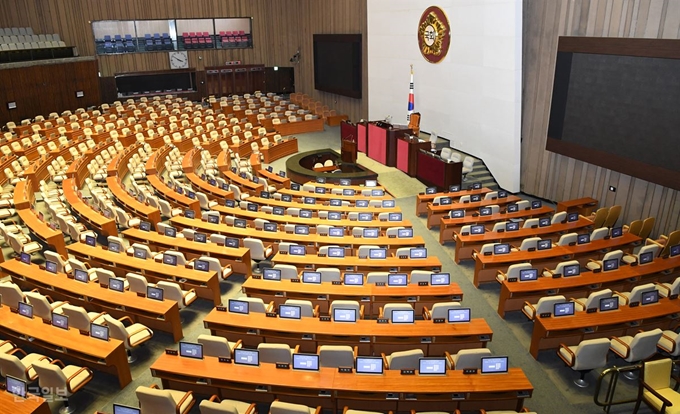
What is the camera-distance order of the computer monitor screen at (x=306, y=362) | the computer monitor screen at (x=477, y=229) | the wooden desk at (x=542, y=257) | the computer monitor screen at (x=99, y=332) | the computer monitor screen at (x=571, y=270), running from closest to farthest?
the computer monitor screen at (x=306, y=362) → the computer monitor screen at (x=99, y=332) → the computer monitor screen at (x=571, y=270) → the wooden desk at (x=542, y=257) → the computer monitor screen at (x=477, y=229)

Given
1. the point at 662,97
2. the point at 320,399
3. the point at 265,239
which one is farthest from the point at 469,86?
the point at 320,399

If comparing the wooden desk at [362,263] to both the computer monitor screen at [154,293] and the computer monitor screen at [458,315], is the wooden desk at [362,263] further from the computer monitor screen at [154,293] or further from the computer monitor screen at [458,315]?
the computer monitor screen at [154,293]

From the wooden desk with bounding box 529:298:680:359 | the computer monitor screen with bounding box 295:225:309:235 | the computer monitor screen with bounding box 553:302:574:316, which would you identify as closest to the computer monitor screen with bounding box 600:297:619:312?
the wooden desk with bounding box 529:298:680:359

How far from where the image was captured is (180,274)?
9.55 meters

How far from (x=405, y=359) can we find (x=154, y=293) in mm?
4559

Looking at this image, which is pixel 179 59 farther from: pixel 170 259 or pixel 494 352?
pixel 494 352

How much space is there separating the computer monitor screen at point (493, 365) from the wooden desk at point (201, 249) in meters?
5.66

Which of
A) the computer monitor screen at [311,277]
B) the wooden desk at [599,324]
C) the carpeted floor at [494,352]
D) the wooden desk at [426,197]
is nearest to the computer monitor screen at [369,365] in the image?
the carpeted floor at [494,352]

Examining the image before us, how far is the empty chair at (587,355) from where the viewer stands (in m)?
7.09

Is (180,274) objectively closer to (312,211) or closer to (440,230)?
(312,211)

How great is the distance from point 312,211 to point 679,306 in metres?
8.33

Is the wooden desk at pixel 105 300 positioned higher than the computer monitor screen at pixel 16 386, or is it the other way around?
the computer monitor screen at pixel 16 386

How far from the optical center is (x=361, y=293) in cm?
875

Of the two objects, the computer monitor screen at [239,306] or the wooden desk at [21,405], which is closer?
the wooden desk at [21,405]
